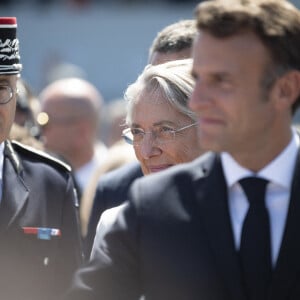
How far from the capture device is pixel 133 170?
5.74 meters

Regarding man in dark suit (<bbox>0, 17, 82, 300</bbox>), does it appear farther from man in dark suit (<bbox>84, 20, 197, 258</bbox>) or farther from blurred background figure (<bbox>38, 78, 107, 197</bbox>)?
blurred background figure (<bbox>38, 78, 107, 197</bbox>)

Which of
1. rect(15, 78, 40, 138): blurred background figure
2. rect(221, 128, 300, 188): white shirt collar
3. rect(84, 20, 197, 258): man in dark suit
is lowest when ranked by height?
rect(15, 78, 40, 138): blurred background figure

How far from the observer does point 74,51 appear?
28.7 m

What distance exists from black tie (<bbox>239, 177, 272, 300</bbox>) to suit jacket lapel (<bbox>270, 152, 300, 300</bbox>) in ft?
0.11

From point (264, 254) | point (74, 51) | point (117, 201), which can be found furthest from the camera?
point (74, 51)

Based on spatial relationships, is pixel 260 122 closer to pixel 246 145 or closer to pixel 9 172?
pixel 246 145

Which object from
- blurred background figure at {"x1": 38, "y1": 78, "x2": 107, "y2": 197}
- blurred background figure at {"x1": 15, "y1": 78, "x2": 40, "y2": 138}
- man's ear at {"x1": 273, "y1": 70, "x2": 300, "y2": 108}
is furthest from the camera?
blurred background figure at {"x1": 38, "y1": 78, "x2": 107, "y2": 197}

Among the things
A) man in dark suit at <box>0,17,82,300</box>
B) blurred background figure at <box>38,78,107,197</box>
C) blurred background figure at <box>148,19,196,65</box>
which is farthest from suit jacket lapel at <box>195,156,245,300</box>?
blurred background figure at <box>38,78,107,197</box>

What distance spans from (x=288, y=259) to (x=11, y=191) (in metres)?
1.82

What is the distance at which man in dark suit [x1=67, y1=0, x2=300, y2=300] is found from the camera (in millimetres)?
3223

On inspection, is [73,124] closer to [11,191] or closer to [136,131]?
[136,131]

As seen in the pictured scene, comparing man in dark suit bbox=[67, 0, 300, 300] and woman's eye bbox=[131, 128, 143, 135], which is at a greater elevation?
man in dark suit bbox=[67, 0, 300, 300]

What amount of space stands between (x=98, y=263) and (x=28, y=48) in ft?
87.1

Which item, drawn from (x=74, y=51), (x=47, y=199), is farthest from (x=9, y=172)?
(x=74, y=51)
